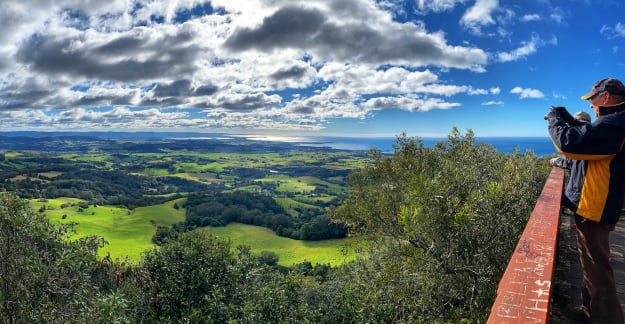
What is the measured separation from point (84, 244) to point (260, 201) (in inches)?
4786

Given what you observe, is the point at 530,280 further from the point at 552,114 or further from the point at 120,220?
the point at 120,220

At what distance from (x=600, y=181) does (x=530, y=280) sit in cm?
231

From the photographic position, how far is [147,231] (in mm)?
90812

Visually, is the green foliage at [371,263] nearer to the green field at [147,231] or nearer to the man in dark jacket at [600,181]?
the man in dark jacket at [600,181]

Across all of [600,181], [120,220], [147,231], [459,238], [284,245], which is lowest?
[284,245]

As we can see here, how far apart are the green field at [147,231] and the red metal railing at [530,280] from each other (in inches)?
2353

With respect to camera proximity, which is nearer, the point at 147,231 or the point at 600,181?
the point at 600,181

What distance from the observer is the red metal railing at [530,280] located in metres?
2.02

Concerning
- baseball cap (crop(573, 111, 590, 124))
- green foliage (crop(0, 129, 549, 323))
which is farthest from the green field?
baseball cap (crop(573, 111, 590, 124))

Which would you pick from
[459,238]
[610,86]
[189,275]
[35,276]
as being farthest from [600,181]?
[189,275]

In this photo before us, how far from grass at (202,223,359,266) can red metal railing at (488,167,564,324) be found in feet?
180

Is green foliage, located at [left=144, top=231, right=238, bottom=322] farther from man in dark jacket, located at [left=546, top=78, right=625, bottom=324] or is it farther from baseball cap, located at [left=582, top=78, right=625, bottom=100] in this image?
baseball cap, located at [left=582, top=78, right=625, bottom=100]

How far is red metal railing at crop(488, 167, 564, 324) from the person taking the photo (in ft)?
6.62

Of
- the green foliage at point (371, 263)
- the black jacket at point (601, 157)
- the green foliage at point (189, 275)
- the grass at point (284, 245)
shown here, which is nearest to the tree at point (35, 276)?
the green foliage at point (371, 263)
